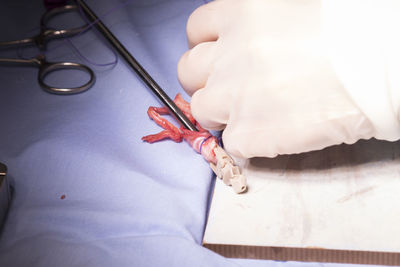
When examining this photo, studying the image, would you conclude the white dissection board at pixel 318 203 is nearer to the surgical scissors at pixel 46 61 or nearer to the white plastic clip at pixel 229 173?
the white plastic clip at pixel 229 173

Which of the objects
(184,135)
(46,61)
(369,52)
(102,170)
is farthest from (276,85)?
(46,61)

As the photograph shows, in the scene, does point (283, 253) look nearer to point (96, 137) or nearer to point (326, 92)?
point (326, 92)

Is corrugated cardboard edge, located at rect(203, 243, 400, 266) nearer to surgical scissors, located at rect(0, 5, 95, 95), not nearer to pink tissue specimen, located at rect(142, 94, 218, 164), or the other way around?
pink tissue specimen, located at rect(142, 94, 218, 164)

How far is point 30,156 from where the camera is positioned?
1014 millimetres

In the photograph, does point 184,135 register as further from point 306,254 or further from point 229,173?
point 306,254

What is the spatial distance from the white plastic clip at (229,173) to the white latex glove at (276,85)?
19 millimetres

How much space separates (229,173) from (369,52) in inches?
11.6

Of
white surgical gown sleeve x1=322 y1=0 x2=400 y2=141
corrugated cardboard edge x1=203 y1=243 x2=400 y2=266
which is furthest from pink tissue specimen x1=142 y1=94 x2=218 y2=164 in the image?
white surgical gown sleeve x1=322 y1=0 x2=400 y2=141

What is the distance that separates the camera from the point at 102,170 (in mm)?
983

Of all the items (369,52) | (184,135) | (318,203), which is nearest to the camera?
(369,52)

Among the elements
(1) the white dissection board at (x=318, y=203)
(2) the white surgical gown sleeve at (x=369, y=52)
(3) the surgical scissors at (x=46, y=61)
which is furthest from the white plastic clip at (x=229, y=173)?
(3) the surgical scissors at (x=46, y=61)

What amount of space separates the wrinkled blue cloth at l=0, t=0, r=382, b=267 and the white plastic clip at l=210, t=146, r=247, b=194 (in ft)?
0.15

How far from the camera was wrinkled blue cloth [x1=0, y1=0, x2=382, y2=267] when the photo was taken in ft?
2.80

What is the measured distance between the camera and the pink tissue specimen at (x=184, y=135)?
3.14 ft
